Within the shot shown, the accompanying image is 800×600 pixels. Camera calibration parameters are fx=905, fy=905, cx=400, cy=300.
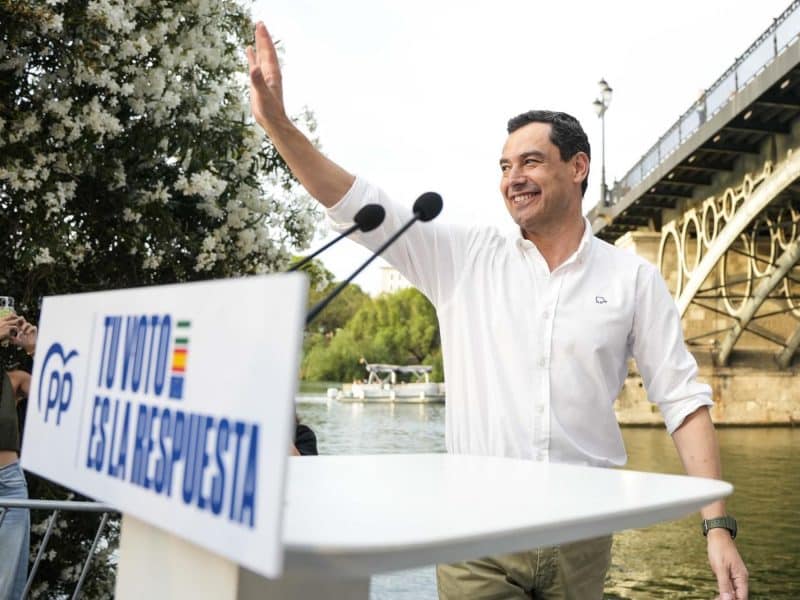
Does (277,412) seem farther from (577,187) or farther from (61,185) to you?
(61,185)

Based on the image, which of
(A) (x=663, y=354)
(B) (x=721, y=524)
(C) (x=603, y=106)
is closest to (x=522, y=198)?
(A) (x=663, y=354)

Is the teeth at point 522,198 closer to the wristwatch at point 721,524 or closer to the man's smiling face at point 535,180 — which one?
the man's smiling face at point 535,180

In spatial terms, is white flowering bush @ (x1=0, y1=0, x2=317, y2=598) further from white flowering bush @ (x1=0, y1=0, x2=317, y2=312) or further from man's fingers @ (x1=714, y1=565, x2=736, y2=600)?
man's fingers @ (x1=714, y1=565, x2=736, y2=600)

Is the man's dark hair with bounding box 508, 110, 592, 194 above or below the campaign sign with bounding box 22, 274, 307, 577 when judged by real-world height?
above

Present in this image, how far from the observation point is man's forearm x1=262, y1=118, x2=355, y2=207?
2.49 metres

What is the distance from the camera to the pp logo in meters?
1.55

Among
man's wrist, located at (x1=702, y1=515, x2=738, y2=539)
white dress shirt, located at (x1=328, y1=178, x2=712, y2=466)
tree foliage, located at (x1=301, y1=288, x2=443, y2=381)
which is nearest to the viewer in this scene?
man's wrist, located at (x1=702, y1=515, x2=738, y2=539)

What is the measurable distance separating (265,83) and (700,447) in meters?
1.52

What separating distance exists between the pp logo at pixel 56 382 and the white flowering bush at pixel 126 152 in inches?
125

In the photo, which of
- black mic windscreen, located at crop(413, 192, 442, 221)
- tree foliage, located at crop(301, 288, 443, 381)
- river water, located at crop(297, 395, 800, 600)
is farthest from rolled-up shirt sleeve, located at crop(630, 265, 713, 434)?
tree foliage, located at crop(301, 288, 443, 381)

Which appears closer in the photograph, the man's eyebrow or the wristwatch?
the wristwatch

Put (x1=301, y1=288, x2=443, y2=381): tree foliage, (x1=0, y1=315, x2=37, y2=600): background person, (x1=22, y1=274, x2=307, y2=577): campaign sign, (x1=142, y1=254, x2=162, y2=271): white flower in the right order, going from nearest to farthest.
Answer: (x1=22, y1=274, x2=307, y2=577): campaign sign
(x1=0, y1=315, x2=37, y2=600): background person
(x1=142, y1=254, x2=162, y2=271): white flower
(x1=301, y1=288, x2=443, y2=381): tree foliage

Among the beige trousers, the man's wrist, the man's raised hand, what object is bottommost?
the beige trousers

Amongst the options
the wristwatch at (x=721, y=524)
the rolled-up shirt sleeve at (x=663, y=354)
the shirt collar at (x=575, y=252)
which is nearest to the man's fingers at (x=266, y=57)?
the shirt collar at (x=575, y=252)
